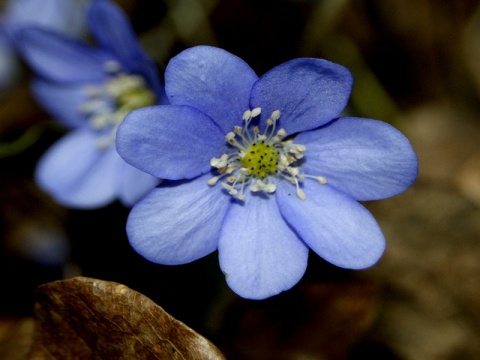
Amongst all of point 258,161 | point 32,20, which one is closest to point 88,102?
point 32,20

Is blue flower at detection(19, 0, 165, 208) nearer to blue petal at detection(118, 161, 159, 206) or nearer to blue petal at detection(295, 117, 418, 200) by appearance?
blue petal at detection(118, 161, 159, 206)

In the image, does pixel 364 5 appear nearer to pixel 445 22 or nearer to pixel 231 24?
pixel 445 22

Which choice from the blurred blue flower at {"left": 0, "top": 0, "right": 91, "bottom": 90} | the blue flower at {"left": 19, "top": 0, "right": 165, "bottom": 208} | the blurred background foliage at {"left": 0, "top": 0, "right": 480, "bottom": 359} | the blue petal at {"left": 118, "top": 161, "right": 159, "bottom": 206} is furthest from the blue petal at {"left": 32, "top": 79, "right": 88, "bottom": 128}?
the blurred blue flower at {"left": 0, "top": 0, "right": 91, "bottom": 90}

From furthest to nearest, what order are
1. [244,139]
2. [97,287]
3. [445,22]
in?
[445,22] → [244,139] → [97,287]

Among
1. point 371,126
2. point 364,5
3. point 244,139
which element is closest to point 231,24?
point 364,5

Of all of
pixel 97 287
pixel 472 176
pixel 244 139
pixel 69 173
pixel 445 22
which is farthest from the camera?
pixel 445 22

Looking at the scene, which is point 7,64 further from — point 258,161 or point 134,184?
point 258,161
